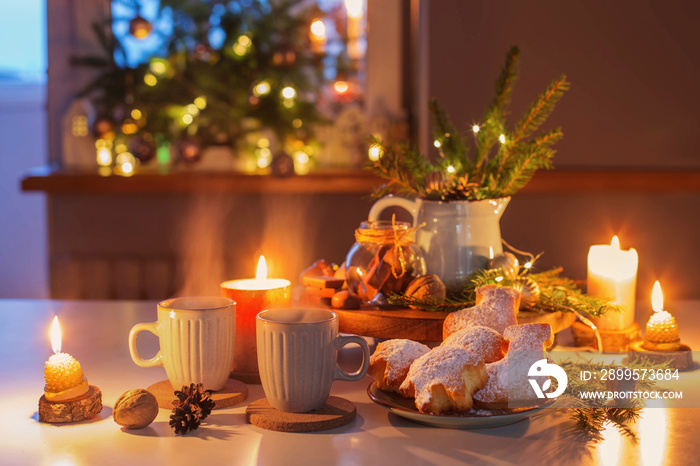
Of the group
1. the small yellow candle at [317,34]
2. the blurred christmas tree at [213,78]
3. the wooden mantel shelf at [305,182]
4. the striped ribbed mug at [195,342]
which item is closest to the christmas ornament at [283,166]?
the wooden mantel shelf at [305,182]

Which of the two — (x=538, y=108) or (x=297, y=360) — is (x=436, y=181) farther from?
(x=297, y=360)

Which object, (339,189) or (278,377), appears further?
(339,189)

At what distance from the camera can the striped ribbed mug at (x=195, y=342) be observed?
2.55ft

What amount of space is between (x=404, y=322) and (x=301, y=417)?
234 mm

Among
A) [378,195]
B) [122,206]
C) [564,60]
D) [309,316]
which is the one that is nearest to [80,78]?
[122,206]

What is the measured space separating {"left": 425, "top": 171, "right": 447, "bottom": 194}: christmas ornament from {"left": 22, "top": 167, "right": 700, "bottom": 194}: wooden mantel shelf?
1.30 m

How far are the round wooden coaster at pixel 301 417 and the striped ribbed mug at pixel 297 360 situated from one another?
1 cm

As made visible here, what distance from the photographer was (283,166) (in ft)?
7.95

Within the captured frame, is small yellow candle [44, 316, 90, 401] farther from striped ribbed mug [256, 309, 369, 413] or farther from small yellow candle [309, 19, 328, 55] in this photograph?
small yellow candle [309, 19, 328, 55]

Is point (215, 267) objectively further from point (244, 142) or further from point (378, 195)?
point (378, 195)

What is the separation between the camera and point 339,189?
94.7 inches

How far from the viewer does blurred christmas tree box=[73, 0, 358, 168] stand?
2582 millimetres

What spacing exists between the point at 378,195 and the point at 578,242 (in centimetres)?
152

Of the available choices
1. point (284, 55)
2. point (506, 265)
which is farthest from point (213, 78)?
point (506, 265)
